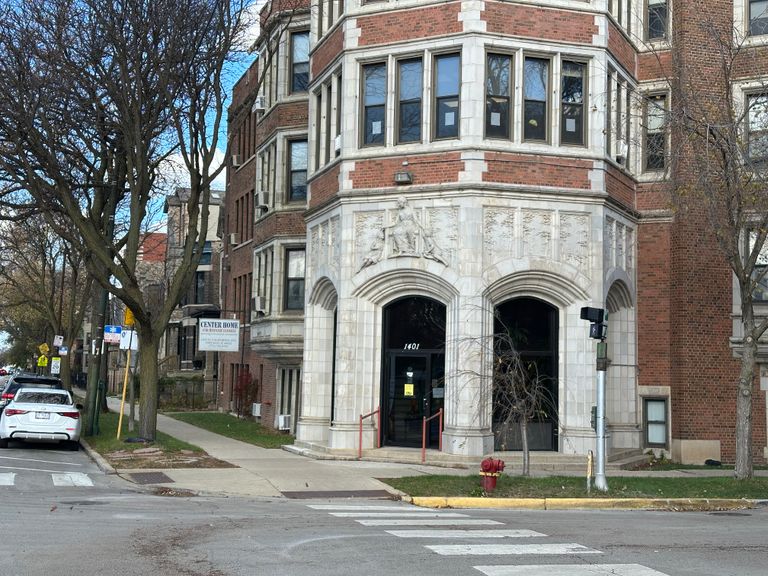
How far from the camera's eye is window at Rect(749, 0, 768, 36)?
886 inches

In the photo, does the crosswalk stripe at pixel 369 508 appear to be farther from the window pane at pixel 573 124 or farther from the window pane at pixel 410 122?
the window pane at pixel 573 124

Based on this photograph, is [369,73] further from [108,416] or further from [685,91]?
[108,416]

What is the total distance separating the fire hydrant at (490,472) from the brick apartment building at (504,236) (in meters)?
3.89

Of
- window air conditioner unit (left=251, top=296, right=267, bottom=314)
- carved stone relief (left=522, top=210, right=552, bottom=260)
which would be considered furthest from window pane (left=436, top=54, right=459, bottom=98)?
window air conditioner unit (left=251, top=296, right=267, bottom=314)

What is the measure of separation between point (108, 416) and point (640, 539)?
2619cm

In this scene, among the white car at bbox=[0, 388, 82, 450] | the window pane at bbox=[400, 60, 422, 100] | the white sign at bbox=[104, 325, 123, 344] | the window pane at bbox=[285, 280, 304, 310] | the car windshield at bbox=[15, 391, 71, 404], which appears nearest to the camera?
the window pane at bbox=[400, 60, 422, 100]

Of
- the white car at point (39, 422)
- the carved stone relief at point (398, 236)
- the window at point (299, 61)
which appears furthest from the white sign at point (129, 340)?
the window at point (299, 61)

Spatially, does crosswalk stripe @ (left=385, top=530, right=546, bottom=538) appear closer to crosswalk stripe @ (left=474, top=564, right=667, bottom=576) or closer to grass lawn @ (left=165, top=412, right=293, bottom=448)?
crosswalk stripe @ (left=474, top=564, right=667, bottom=576)

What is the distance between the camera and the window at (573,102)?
2053cm

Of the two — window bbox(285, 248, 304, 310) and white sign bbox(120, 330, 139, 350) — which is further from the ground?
window bbox(285, 248, 304, 310)

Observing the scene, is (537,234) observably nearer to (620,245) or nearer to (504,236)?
(504,236)

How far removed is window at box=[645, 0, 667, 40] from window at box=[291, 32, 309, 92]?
982 cm

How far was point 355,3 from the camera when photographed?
21.1m

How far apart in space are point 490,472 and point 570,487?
5.14ft
